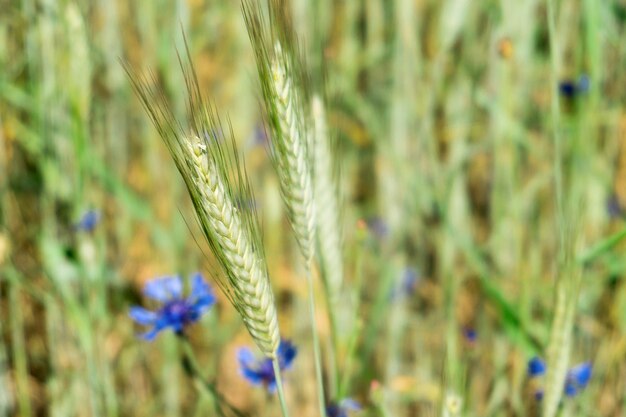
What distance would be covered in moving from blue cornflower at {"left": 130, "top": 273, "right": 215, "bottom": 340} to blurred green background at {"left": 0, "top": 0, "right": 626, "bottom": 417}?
0.39 ft

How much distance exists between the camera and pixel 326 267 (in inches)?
33.7

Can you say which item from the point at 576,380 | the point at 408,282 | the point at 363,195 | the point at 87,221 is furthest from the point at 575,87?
the point at 87,221

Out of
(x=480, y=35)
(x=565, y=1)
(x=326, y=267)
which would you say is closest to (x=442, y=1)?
(x=480, y=35)

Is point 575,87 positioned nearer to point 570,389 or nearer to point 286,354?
point 570,389

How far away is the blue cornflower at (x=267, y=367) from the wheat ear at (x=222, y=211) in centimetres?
25

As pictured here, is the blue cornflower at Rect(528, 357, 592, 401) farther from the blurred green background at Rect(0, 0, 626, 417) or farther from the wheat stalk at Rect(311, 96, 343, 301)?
the wheat stalk at Rect(311, 96, 343, 301)

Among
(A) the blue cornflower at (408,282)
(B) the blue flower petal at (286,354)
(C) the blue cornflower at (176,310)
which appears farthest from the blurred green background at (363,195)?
(B) the blue flower petal at (286,354)

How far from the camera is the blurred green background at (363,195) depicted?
131 cm

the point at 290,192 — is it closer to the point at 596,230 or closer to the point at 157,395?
the point at 157,395

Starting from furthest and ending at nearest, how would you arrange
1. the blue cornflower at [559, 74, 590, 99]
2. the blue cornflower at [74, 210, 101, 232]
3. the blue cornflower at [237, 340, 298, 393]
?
the blue cornflower at [559, 74, 590, 99], the blue cornflower at [74, 210, 101, 232], the blue cornflower at [237, 340, 298, 393]

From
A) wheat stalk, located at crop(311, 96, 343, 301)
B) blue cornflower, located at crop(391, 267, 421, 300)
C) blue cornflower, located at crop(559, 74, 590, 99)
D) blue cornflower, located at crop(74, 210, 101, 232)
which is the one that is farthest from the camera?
blue cornflower, located at crop(391, 267, 421, 300)

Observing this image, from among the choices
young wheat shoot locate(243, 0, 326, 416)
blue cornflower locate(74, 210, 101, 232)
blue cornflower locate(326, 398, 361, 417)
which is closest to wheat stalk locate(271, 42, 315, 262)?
young wheat shoot locate(243, 0, 326, 416)

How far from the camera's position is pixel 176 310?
981mm

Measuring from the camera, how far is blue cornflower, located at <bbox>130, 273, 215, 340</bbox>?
0.94m
